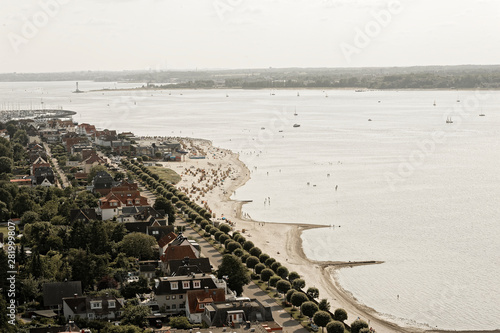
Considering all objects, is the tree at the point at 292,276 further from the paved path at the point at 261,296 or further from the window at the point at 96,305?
the window at the point at 96,305

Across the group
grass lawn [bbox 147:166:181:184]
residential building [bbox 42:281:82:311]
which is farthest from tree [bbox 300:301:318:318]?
grass lawn [bbox 147:166:181:184]

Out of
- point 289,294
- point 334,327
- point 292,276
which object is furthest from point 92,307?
point 292,276

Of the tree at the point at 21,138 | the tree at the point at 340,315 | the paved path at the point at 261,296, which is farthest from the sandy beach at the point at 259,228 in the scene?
the tree at the point at 21,138

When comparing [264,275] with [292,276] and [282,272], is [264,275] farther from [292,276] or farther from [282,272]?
[292,276]

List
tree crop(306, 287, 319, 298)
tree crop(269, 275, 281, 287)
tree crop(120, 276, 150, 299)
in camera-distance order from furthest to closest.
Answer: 1. tree crop(269, 275, 281, 287)
2. tree crop(306, 287, 319, 298)
3. tree crop(120, 276, 150, 299)

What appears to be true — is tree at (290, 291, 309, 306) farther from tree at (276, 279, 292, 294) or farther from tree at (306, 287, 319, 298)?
tree at (276, 279, 292, 294)

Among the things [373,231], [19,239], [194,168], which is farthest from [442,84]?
[19,239]

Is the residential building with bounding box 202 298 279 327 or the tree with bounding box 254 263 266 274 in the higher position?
the residential building with bounding box 202 298 279 327
